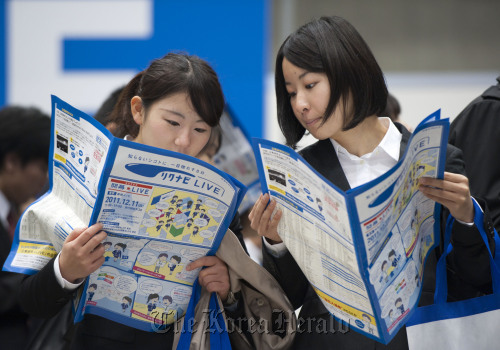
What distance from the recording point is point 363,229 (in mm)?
1187

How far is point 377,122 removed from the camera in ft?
5.08

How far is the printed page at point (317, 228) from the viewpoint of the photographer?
4.01ft

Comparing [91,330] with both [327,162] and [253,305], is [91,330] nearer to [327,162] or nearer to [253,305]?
[253,305]

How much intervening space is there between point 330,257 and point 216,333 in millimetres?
374

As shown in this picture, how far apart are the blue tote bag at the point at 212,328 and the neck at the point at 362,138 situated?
489 mm

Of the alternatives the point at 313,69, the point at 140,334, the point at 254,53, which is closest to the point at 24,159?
the point at 140,334

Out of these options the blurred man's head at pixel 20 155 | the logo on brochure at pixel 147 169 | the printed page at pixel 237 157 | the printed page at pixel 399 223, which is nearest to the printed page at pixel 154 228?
the logo on brochure at pixel 147 169

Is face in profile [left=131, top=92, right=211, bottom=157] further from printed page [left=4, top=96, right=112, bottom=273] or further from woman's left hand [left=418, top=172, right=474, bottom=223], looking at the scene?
woman's left hand [left=418, top=172, right=474, bottom=223]

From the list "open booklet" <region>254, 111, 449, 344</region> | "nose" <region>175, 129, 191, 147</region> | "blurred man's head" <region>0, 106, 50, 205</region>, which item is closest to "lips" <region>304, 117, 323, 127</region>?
"open booklet" <region>254, 111, 449, 344</region>

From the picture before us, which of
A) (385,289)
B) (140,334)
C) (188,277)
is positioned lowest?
(140,334)

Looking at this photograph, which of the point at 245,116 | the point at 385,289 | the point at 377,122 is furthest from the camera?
the point at 245,116

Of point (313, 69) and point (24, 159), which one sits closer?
point (313, 69)

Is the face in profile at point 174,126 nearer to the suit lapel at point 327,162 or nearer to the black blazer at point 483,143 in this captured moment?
the suit lapel at point 327,162

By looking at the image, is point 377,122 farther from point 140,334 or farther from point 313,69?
point 140,334
